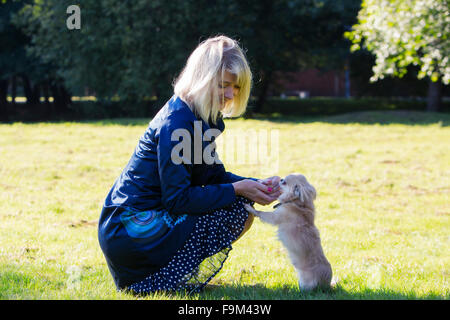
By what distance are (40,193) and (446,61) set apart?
8497 millimetres

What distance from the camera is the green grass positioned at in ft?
12.0

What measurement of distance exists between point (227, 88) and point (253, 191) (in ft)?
2.32

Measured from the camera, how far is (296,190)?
12.0 ft

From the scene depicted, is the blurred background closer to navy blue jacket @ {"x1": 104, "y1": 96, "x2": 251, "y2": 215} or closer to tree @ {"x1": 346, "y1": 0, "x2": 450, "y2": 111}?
tree @ {"x1": 346, "y1": 0, "x2": 450, "y2": 111}

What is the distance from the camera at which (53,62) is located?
79.7 ft

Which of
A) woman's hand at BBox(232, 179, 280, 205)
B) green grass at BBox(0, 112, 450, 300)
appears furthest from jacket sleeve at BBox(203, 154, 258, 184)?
green grass at BBox(0, 112, 450, 300)

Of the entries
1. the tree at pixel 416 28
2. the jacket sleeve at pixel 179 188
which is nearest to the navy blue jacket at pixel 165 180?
the jacket sleeve at pixel 179 188

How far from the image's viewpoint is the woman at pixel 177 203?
126 inches

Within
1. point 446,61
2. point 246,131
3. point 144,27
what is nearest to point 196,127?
point 446,61

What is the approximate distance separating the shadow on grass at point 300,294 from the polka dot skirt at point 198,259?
0.16 m

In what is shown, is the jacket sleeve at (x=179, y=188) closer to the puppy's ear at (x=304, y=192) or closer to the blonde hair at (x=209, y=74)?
the blonde hair at (x=209, y=74)

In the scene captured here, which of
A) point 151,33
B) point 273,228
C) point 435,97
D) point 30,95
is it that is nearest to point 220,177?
point 273,228
